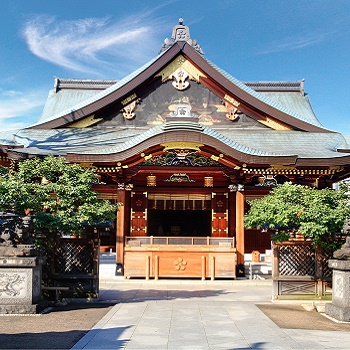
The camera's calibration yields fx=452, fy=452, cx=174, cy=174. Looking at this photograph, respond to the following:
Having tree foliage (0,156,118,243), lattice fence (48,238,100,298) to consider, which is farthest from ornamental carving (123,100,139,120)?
lattice fence (48,238,100,298)

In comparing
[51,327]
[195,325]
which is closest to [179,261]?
[195,325]

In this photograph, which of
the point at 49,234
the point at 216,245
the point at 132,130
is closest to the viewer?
the point at 49,234

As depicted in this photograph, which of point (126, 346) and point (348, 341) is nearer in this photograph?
point (126, 346)

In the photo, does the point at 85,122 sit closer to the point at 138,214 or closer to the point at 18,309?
the point at 138,214

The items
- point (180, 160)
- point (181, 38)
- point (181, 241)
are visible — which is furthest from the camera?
point (181, 38)

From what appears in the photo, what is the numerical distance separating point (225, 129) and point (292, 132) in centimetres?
313

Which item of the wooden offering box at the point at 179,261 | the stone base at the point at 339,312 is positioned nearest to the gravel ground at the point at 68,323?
the stone base at the point at 339,312

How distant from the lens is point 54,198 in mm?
12336

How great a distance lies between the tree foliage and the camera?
1116 centimetres

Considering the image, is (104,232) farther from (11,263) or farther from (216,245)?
(216,245)

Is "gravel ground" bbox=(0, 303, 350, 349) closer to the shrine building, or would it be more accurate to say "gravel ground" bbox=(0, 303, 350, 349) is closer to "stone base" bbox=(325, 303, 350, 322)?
"stone base" bbox=(325, 303, 350, 322)

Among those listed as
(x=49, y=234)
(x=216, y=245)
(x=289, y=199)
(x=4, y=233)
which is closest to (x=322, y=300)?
(x=289, y=199)

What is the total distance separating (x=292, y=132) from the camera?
69.2ft

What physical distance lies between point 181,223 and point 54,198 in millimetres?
16635
